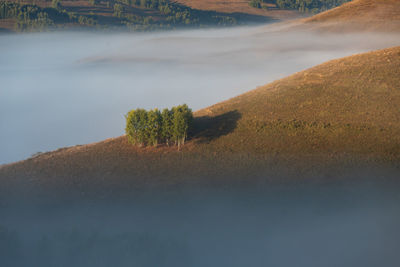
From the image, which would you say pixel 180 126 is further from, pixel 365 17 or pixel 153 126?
pixel 365 17

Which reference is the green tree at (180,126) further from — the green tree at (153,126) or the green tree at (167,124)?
the green tree at (153,126)

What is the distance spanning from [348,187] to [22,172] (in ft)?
103

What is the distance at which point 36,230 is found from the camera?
98.7 ft

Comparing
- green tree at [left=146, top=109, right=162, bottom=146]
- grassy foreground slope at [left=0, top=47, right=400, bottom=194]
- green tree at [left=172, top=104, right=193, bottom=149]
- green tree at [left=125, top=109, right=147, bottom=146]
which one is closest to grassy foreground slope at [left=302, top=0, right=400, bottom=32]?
grassy foreground slope at [left=0, top=47, right=400, bottom=194]

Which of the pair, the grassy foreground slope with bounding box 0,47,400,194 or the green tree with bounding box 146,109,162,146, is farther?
the green tree with bounding box 146,109,162,146

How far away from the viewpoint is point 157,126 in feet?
150

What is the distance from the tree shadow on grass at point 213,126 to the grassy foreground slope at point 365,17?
7841 centimetres

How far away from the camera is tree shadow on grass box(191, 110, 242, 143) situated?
47375 millimetres

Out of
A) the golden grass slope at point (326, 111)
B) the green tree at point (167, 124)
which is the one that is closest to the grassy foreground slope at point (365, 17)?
the golden grass slope at point (326, 111)

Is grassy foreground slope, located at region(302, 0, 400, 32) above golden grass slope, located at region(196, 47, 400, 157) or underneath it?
above

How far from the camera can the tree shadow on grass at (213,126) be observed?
1865 inches

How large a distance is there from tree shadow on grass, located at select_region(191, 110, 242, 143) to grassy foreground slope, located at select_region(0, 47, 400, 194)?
12cm

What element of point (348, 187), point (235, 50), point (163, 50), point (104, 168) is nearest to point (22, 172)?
point (104, 168)

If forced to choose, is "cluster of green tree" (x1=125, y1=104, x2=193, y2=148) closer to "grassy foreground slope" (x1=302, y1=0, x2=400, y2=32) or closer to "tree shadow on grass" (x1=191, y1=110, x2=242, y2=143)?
"tree shadow on grass" (x1=191, y1=110, x2=242, y2=143)
